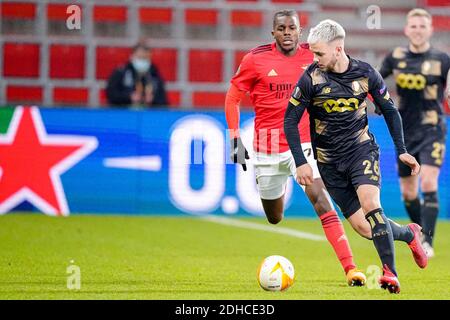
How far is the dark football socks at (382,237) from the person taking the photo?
337 inches

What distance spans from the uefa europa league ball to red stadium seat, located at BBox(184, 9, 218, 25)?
10.1 m

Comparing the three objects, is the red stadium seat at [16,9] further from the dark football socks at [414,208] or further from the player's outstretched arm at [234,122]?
the player's outstretched arm at [234,122]

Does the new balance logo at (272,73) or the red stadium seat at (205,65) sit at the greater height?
the new balance logo at (272,73)

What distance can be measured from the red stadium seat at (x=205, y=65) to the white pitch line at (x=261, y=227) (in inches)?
113

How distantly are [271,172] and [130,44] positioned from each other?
8.48m

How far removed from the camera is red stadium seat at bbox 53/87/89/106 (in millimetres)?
18250

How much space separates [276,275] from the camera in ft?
28.9

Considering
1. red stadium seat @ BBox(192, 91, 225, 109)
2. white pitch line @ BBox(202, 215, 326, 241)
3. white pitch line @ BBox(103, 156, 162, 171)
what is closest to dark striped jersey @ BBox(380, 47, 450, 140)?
white pitch line @ BBox(202, 215, 326, 241)

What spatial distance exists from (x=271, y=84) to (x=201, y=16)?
8395 millimetres

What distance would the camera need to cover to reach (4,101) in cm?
1773

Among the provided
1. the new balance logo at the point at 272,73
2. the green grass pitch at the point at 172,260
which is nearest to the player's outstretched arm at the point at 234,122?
the new balance logo at the point at 272,73

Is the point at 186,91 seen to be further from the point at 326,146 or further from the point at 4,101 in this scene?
the point at 326,146
